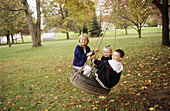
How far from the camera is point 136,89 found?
15.9 ft

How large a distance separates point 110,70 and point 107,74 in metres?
0.11

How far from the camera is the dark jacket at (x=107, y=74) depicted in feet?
10.6

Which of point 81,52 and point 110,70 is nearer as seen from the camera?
point 110,70

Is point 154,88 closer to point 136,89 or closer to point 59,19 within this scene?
point 136,89

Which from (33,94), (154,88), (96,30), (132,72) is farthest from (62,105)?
(96,30)

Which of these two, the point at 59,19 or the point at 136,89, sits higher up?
the point at 59,19

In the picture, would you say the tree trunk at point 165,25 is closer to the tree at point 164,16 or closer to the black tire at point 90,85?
the tree at point 164,16

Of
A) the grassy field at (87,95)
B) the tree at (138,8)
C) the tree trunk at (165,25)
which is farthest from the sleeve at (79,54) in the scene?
the tree trunk at (165,25)

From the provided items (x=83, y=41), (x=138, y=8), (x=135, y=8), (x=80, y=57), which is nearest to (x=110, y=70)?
(x=80, y=57)

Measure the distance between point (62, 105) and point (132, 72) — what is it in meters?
3.43

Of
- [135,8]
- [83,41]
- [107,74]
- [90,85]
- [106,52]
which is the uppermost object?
[135,8]

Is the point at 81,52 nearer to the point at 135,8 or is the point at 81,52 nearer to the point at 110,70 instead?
the point at 110,70

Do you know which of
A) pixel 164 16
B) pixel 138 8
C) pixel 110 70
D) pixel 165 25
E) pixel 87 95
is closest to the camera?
pixel 110 70

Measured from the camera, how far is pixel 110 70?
3.21 meters
